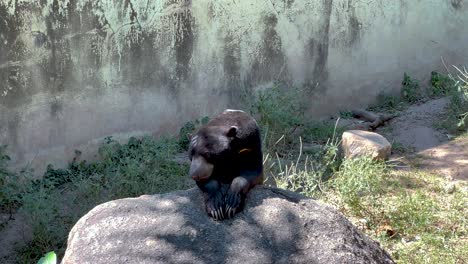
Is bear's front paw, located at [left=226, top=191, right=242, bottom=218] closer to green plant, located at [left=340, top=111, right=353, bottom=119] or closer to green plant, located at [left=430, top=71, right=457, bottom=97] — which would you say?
green plant, located at [left=340, top=111, right=353, bottom=119]

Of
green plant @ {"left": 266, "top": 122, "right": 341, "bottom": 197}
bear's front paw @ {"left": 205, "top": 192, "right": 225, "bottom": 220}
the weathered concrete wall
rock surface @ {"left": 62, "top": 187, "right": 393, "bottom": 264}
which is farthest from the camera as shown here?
the weathered concrete wall

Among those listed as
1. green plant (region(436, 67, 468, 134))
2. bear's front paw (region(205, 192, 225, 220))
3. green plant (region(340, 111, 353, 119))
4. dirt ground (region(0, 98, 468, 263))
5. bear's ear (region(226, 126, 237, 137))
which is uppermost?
bear's ear (region(226, 126, 237, 137))

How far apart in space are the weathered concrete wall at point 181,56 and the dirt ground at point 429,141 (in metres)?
0.65

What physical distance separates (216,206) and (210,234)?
19cm

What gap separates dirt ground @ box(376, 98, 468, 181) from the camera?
266 inches

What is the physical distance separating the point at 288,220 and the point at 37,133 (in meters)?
3.69

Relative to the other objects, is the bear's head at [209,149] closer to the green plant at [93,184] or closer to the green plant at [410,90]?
the green plant at [93,184]

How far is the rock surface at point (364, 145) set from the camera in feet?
21.6

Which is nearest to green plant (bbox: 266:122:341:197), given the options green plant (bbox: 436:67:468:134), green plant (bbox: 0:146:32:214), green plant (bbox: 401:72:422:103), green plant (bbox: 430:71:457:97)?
green plant (bbox: 436:67:468:134)

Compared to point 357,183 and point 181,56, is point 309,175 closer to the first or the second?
point 357,183

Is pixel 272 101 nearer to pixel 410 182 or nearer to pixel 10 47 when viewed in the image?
pixel 410 182

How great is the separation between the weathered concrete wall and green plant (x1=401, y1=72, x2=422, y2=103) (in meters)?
0.13

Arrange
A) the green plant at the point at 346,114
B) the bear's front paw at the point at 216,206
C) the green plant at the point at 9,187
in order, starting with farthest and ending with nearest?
the green plant at the point at 346,114, the green plant at the point at 9,187, the bear's front paw at the point at 216,206

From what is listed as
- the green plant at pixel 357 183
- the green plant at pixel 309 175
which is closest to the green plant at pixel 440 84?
the green plant at pixel 309 175
